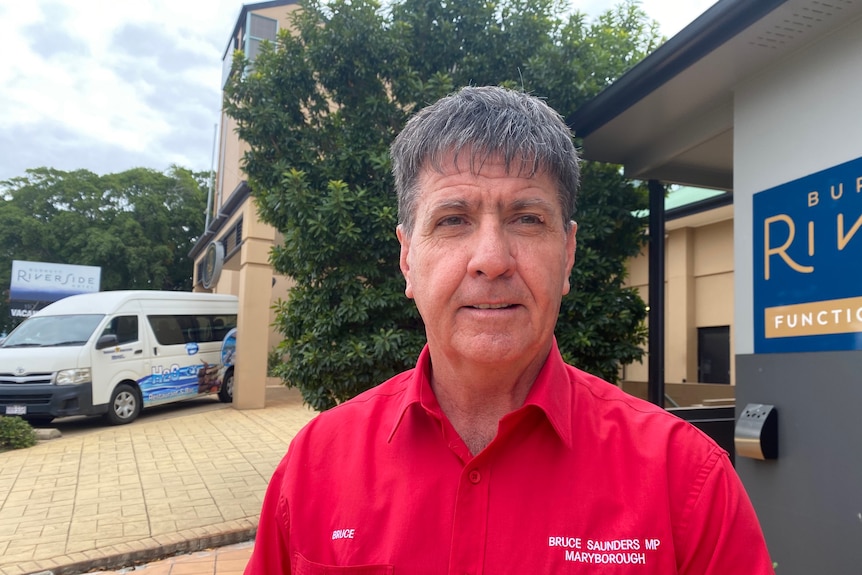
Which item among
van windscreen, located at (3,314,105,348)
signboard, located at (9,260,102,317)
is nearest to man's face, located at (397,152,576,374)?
van windscreen, located at (3,314,105,348)

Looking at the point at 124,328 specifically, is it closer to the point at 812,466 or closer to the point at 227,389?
the point at 227,389

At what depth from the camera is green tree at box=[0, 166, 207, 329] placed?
30.2m

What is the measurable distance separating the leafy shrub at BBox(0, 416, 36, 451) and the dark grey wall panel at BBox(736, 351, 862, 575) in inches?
370

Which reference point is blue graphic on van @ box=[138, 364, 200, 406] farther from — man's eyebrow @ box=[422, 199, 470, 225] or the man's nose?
the man's nose

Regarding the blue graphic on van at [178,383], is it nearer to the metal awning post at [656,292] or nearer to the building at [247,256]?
the building at [247,256]

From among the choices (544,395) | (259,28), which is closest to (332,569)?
(544,395)

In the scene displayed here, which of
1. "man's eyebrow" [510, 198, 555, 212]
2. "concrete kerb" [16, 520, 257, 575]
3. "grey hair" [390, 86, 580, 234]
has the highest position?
"grey hair" [390, 86, 580, 234]

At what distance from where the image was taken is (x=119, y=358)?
11156 mm

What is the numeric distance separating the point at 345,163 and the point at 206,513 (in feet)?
11.4

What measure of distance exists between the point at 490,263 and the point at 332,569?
74cm

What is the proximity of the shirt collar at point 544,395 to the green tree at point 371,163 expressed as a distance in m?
2.98

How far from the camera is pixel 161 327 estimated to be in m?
12.3

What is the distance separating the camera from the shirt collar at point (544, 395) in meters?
1.40

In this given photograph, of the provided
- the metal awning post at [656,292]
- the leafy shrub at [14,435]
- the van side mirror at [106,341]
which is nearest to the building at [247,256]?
the van side mirror at [106,341]
